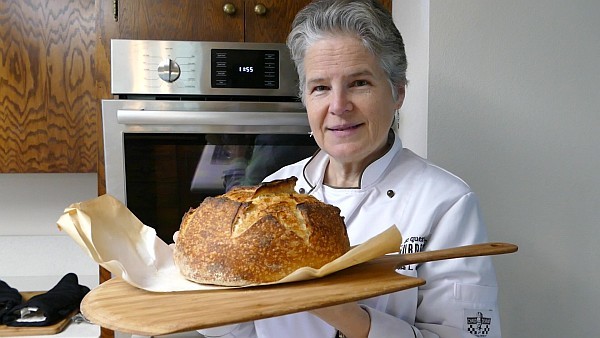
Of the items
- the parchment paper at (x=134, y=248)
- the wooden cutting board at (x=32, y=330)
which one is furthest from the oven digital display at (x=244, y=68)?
the wooden cutting board at (x=32, y=330)

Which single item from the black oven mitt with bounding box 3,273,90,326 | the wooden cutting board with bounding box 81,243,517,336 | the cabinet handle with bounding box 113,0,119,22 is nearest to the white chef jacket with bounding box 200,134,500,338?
the wooden cutting board with bounding box 81,243,517,336

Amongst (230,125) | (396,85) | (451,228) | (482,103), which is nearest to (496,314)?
(451,228)

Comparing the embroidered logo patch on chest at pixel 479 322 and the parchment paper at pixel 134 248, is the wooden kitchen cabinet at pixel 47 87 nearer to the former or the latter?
the parchment paper at pixel 134 248

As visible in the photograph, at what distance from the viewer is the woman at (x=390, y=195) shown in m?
1.08

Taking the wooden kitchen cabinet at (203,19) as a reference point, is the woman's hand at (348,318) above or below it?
below

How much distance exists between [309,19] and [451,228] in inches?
18.1

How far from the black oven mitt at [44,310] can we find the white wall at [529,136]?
132cm

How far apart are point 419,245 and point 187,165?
0.80m

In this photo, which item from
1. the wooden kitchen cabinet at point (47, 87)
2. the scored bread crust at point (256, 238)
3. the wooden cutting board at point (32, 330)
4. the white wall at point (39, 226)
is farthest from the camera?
the white wall at point (39, 226)

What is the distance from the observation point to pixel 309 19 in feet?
3.66

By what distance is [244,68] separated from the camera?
174 centimetres

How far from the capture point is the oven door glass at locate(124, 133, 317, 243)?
1678 millimetres

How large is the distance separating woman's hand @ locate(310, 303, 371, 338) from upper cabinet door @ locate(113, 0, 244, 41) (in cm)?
107

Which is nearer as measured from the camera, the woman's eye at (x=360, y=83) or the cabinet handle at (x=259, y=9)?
the woman's eye at (x=360, y=83)
